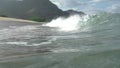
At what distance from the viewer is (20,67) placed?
12594 millimetres

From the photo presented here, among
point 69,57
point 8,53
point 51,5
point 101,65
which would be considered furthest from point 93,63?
point 51,5

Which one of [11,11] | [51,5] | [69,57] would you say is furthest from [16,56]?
[51,5]

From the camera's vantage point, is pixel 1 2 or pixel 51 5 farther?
pixel 51 5

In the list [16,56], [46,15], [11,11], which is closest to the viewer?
[16,56]

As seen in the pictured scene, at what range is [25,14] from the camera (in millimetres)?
120500

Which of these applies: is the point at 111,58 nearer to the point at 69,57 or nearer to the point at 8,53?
the point at 69,57

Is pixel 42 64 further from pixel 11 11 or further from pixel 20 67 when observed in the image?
pixel 11 11

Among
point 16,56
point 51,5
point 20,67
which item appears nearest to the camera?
point 20,67

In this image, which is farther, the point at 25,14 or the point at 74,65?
the point at 25,14

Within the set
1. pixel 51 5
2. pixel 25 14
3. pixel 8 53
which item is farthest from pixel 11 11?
pixel 8 53

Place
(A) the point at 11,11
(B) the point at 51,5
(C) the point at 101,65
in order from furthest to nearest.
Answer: (B) the point at 51,5
(A) the point at 11,11
(C) the point at 101,65

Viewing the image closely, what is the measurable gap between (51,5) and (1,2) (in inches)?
1467

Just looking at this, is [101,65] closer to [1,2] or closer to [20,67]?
[20,67]

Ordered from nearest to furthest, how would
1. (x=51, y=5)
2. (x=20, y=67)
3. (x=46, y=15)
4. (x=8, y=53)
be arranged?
(x=20, y=67)
(x=8, y=53)
(x=46, y=15)
(x=51, y=5)
